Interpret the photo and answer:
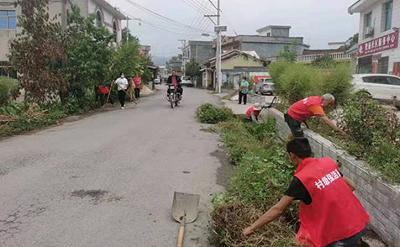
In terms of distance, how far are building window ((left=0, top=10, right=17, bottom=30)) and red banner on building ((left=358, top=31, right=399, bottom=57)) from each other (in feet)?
71.9

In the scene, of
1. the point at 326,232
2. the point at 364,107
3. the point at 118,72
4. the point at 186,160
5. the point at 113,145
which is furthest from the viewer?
the point at 118,72

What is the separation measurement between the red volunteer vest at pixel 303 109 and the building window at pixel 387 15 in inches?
630

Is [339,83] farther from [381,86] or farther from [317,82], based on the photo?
[381,86]

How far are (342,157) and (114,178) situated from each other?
3.60 meters

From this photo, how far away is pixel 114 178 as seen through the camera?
7059 millimetres

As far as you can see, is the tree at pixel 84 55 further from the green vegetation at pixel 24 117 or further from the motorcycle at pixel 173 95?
the motorcycle at pixel 173 95

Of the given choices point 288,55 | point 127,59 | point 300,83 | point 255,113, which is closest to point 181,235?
point 300,83

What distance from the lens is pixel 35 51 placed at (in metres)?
15.1

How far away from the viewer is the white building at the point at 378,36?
2022 centimetres

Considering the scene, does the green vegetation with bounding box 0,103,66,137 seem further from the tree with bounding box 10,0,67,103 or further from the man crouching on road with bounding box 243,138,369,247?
the man crouching on road with bounding box 243,138,369,247

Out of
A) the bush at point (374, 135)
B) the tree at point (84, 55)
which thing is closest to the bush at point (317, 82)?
the bush at point (374, 135)

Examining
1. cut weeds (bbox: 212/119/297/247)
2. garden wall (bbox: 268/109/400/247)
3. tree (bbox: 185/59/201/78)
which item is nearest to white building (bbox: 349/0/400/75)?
cut weeds (bbox: 212/119/297/247)

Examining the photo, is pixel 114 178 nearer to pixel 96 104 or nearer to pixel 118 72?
pixel 96 104

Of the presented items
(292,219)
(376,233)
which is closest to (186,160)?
(292,219)
